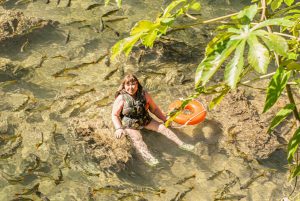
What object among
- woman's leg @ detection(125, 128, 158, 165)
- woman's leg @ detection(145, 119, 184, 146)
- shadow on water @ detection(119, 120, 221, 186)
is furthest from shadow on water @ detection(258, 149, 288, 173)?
woman's leg @ detection(125, 128, 158, 165)

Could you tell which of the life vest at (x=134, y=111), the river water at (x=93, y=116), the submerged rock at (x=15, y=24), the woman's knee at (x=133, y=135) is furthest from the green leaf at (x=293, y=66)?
the submerged rock at (x=15, y=24)

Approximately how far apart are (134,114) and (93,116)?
1.15 meters

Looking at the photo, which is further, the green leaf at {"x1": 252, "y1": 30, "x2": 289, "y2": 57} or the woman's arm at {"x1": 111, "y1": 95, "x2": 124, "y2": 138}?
the woman's arm at {"x1": 111, "y1": 95, "x2": 124, "y2": 138}

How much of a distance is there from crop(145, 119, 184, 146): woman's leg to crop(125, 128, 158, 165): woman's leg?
0.41 metres

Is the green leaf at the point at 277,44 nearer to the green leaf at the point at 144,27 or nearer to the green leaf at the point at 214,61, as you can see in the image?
the green leaf at the point at 214,61

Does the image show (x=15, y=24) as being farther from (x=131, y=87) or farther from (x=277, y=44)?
(x=277, y=44)

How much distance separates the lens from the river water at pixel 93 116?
7074mm

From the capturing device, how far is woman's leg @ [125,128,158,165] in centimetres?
743

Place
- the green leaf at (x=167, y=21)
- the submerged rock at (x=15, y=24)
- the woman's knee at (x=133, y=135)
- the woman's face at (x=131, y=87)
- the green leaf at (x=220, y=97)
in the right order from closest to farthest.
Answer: the green leaf at (x=167, y=21)
the green leaf at (x=220, y=97)
the woman's face at (x=131, y=87)
the woman's knee at (x=133, y=135)
the submerged rock at (x=15, y=24)

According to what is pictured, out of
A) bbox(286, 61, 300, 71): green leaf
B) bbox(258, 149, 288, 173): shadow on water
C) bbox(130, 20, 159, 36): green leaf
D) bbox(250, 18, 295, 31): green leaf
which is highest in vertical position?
bbox(250, 18, 295, 31): green leaf

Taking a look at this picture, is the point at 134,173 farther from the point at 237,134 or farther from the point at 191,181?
the point at 237,134

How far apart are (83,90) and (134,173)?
243 cm

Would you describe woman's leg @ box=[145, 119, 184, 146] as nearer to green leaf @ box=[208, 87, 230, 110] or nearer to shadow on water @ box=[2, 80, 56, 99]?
shadow on water @ box=[2, 80, 56, 99]

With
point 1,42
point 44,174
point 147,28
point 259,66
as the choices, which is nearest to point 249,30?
point 259,66
